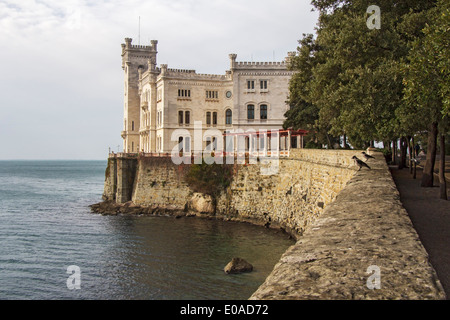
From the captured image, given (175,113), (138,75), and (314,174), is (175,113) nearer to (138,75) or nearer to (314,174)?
(138,75)

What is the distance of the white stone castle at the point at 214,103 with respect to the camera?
52594mm

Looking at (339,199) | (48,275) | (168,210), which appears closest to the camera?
(339,199)

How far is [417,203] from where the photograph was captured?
1541 cm

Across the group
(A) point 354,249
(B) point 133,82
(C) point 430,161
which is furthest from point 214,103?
(A) point 354,249

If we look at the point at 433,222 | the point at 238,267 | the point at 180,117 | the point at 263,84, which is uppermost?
the point at 263,84

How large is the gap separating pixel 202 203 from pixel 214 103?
660 inches

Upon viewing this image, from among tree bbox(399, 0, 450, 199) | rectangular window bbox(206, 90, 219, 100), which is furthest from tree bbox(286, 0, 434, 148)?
rectangular window bbox(206, 90, 219, 100)

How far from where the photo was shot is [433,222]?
Answer: 1182cm

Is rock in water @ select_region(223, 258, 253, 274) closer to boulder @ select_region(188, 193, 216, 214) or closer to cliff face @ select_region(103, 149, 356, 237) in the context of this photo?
cliff face @ select_region(103, 149, 356, 237)

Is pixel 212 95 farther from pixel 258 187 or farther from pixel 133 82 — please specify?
pixel 258 187

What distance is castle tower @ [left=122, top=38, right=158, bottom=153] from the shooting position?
62.8 meters

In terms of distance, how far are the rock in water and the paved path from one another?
861cm
